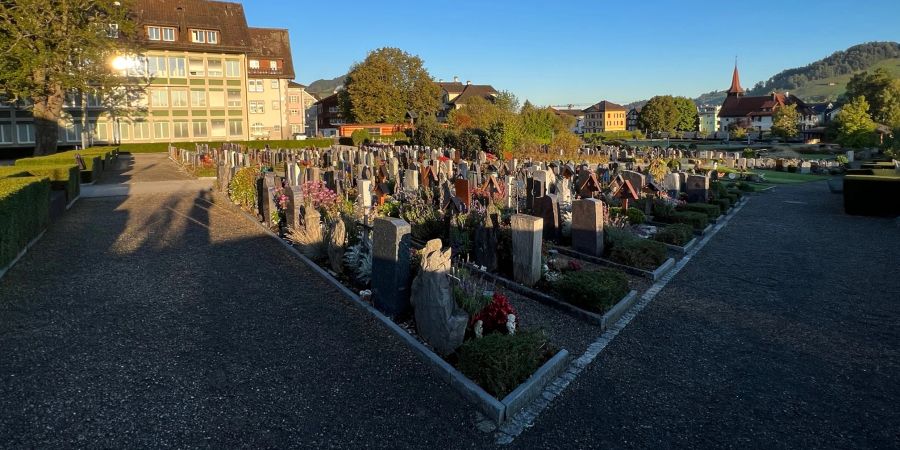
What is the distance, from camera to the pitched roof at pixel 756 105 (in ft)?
385

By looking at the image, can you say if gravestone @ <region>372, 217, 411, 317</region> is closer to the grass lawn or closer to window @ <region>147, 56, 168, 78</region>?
the grass lawn

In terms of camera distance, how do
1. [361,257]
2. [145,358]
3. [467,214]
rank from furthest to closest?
1. [467,214]
2. [361,257]
3. [145,358]

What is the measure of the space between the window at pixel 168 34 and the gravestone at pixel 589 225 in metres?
51.0

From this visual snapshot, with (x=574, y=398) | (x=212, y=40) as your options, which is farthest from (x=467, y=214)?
(x=212, y=40)

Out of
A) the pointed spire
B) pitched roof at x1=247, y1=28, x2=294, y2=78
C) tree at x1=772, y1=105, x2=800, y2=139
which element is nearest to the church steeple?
the pointed spire

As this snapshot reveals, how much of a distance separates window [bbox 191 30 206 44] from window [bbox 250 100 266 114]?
25.9 feet

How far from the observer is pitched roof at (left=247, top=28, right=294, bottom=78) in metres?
60.2

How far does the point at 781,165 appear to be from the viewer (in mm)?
34531

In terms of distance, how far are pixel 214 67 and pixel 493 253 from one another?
50.6 m

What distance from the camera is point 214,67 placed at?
5166 cm

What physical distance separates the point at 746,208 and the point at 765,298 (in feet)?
36.6

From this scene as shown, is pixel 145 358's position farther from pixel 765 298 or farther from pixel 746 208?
pixel 746 208

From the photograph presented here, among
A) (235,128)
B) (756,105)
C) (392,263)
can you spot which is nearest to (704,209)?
(392,263)

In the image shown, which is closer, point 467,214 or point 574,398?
point 574,398
